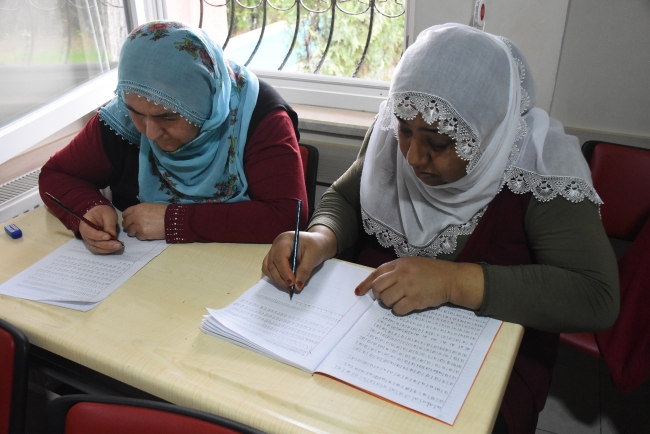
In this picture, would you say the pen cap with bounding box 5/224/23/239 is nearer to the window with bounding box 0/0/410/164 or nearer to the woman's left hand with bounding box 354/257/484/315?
the window with bounding box 0/0/410/164

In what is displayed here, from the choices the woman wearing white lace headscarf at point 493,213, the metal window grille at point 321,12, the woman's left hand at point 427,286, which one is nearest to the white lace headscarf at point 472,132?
the woman wearing white lace headscarf at point 493,213

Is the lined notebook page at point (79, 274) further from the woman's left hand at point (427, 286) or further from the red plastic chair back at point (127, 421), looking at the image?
the woman's left hand at point (427, 286)

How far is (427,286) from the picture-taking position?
41.5 inches

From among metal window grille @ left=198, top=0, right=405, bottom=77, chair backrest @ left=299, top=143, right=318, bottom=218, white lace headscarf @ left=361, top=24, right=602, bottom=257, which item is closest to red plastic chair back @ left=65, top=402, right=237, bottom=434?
white lace headscarf @ left=361, top=24, right=602, bottom=257

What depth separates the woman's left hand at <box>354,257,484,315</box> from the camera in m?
1.05

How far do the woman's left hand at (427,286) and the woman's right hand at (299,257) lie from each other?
151 millimetres

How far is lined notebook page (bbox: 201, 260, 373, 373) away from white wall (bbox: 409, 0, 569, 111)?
1.01m

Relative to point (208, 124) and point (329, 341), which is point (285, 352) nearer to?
point (329, 341)

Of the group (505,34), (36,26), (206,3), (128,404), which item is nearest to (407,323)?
(128,404)

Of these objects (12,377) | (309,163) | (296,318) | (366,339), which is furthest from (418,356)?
(309,163)

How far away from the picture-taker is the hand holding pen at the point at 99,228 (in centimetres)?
130

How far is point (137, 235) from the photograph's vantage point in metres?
1.38

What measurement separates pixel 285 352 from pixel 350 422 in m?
0.19

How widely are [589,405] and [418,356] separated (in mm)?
1203
